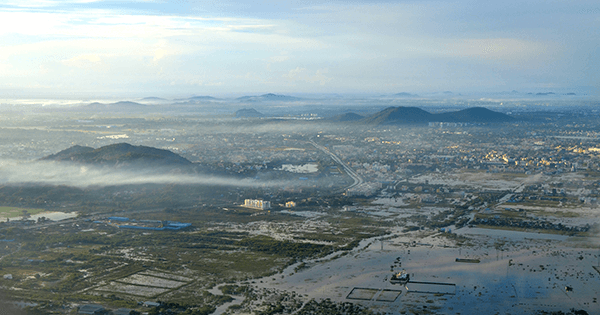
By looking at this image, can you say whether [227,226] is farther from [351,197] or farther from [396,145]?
[396,145]

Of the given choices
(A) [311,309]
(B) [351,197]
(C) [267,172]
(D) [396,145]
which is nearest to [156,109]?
(D) [396,145]

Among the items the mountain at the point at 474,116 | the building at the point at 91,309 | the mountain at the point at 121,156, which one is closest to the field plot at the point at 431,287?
the building at the point at 91,309

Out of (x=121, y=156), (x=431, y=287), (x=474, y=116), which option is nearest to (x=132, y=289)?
(x=431, y=287)

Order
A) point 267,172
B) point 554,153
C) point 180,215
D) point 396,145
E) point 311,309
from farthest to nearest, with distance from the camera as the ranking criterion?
point 396,145 → point 554,153 → point 267,172 → point 180,215 → point 311,309

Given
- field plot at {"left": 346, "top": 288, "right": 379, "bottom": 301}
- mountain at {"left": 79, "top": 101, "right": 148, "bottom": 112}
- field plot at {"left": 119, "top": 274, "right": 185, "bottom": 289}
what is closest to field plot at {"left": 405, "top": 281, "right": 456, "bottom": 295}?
field plot at {"left": 346, "top": 288, "right": 379, "bottom": 301}

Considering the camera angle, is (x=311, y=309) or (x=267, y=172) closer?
(x=311, y=309)

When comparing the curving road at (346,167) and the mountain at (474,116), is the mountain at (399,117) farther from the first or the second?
the curving road at (346,167)

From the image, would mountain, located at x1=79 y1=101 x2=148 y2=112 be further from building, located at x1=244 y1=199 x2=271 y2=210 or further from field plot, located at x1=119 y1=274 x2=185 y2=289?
field plot, located at x1=119 y1=274 x2=185 y2=289
